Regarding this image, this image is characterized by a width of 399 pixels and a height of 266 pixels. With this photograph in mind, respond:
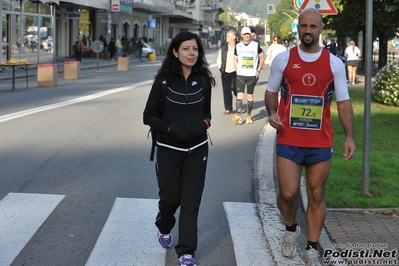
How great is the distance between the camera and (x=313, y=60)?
5492 mm

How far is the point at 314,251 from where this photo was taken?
5676 millimetres

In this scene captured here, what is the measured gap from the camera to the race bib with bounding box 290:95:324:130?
549 cm

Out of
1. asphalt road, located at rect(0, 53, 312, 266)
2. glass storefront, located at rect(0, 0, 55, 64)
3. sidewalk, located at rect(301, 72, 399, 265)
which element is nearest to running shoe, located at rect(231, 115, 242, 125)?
asphalt road, located at rect(0, 53, 312, 266)

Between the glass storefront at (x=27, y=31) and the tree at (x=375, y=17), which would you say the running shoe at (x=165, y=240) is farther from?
the glass storefront at (x=27, y=31)

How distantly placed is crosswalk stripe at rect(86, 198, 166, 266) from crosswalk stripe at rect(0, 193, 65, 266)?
637 mm

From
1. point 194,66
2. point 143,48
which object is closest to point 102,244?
point 194,66

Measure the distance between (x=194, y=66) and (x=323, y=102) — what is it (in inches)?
40.3

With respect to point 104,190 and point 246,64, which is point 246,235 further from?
point 246,64

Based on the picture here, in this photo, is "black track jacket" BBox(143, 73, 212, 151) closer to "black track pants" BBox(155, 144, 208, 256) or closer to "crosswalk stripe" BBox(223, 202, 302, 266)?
"black track pants" BBox(155, 144, 208, 256)

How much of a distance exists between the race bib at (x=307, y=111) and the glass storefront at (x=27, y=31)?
103 ft

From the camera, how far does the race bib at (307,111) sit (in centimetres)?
549

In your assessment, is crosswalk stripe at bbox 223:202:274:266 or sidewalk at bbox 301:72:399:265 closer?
crosswalk stripe at bbox 223:202:274:266

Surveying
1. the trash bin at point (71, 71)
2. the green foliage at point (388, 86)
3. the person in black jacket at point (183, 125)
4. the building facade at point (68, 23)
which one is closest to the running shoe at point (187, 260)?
the person in black jacket at point (183, 125)

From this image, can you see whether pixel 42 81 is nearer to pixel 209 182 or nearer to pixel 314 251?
pixel 209 182
